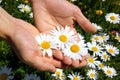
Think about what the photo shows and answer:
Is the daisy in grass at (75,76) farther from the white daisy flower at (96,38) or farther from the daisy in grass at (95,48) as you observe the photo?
the white daisy flower at (96,38)

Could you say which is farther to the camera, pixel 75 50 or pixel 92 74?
pixel 92 74

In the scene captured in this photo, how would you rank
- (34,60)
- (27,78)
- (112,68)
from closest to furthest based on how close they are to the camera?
1. (34,60)
2. (27,78)
3. (112,68)

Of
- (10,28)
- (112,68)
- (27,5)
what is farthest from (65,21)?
(27,5)

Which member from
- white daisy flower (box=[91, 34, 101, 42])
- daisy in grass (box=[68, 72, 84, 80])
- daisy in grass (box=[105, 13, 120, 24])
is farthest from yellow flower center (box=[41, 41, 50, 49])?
daisy in grass (box=[105, 13, 120, 24])

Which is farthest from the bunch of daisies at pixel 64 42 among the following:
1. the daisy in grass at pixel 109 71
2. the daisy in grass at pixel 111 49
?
the daisy in grass at pixel 111 49

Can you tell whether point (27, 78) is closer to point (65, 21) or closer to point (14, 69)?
point (14, 69)

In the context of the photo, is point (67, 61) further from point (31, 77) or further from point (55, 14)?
point (31, 77)

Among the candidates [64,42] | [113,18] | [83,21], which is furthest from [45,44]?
[113,18]

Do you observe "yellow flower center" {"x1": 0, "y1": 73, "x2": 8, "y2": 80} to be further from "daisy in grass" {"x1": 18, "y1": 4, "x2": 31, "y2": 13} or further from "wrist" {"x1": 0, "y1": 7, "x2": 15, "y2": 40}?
"daisy in grass" {"x1": 18, "y1": 4, "x2": 31, "y2": 13}
